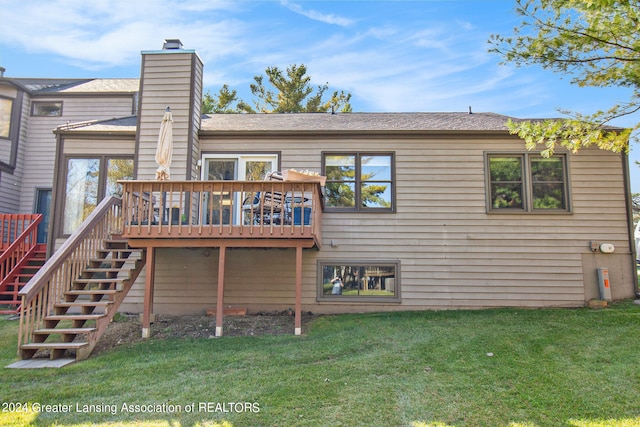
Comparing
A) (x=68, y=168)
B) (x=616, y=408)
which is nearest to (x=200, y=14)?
(x=68, y=168)

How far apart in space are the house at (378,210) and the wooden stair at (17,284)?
1.13 meters

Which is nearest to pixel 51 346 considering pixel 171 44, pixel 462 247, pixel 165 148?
pixel 165 148

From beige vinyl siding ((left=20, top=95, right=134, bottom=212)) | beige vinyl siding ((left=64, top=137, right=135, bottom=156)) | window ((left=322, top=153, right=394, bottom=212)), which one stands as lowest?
window ((left=322, top=153, right=394, bottom=212))

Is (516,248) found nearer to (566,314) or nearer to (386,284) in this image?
(566,314)

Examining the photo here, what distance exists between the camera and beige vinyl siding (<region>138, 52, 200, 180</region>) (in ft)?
24.8

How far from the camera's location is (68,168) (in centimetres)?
779

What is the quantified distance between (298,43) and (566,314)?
14.8 meters

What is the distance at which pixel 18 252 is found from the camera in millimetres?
8117

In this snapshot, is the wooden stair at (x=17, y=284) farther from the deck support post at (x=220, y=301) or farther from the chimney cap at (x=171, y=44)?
the chimney cap at (x=171, y=44)

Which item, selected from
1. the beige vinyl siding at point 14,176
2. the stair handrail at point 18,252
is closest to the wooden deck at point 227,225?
the stair handrail at point 18,252

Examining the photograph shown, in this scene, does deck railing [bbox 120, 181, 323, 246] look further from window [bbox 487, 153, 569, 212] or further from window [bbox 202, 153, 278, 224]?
window [bbox 487, 153, 569, 212]

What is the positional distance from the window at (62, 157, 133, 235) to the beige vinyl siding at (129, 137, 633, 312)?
6.61ft

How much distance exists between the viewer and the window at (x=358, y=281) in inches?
293

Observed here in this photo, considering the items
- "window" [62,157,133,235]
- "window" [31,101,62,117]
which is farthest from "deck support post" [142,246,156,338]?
"window" [31,101,62,117]
